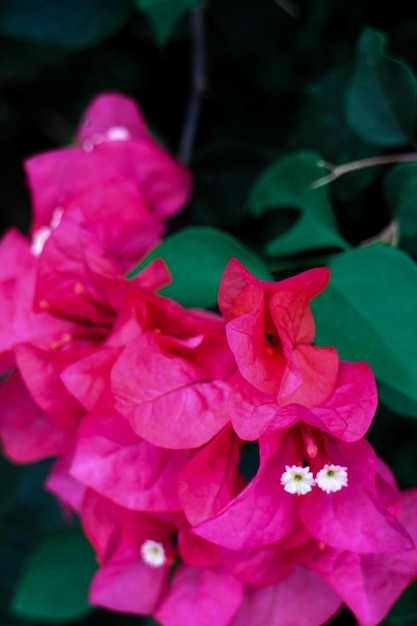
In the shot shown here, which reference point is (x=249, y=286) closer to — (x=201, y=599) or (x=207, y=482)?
(x=207, y=482)

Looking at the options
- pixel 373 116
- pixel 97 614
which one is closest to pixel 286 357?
pixel 373 116

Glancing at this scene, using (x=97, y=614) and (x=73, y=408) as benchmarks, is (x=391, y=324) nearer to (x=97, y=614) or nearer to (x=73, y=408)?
(x=73, y=408)

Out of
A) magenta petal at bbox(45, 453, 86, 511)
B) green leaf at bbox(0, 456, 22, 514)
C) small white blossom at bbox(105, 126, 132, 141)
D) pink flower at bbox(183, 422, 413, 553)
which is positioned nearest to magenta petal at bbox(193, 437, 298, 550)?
pink flower at bbox(183, 422, 413, 553)

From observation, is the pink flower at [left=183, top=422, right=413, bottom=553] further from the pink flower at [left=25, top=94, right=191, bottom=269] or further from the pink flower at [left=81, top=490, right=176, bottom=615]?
the pink flower at [left=25, top=94, right=191, bottom=269]

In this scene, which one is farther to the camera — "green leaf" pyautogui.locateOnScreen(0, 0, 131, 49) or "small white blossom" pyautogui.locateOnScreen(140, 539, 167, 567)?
"green leaf" pyautogui.locateOnScreen(0, 0, 131, 49)

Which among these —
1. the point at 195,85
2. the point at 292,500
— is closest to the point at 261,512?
the point at 292,500

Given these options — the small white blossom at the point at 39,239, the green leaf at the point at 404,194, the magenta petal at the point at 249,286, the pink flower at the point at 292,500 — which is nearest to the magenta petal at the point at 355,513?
the pink flower at the point at 292,500
